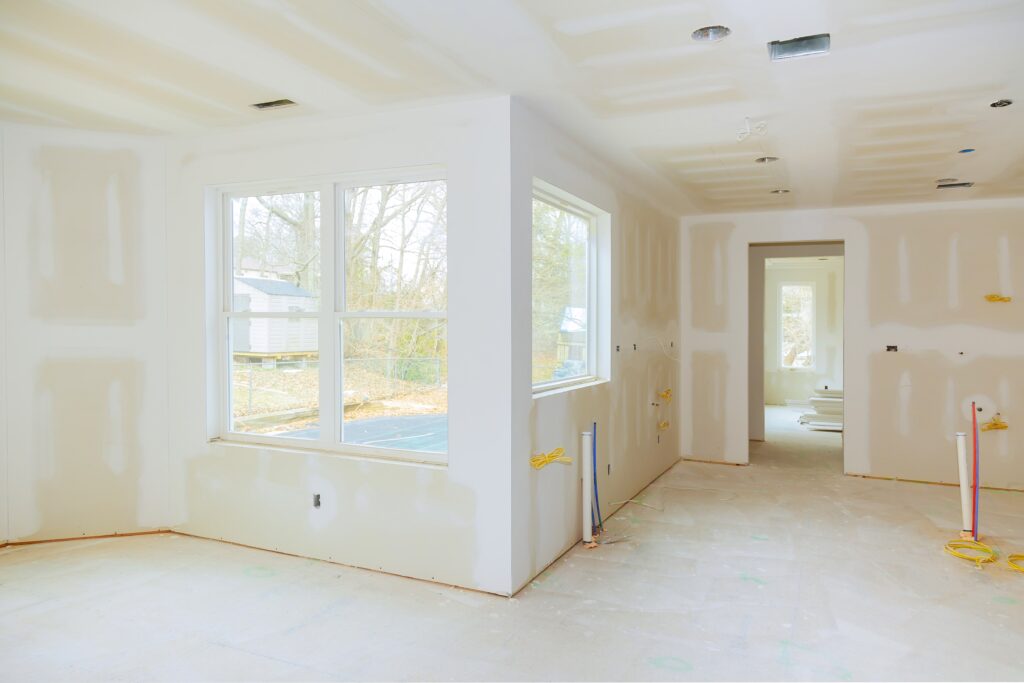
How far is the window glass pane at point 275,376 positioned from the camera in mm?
3949

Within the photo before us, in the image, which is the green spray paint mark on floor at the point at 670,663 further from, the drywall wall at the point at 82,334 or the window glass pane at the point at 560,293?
the drywall wall at the point at 82,334

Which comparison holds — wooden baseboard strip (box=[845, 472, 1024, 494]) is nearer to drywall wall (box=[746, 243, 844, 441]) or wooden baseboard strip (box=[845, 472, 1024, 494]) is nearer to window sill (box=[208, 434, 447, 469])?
drywall wall (box=[746, 243, 844, 441])

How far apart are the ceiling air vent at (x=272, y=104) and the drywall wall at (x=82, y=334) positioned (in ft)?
3.70

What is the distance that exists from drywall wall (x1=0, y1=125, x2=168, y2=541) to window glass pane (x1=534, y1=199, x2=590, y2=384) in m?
2.48

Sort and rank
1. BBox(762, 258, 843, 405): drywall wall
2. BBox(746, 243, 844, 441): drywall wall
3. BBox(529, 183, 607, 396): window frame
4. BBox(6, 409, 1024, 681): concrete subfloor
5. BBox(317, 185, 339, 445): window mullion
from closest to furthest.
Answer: BBox(6, 409, 1024, 681): concrete subfloor < BBox(317, 185, 339, 445): window mullion < BBox(529, 183, 607, 396): window frame < BBox(746, 243, 844, 441): drywall wall < BBox(762, 258, 843, 405): drywall wall

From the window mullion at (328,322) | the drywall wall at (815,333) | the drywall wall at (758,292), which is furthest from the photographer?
the drywall wall at (815,333)

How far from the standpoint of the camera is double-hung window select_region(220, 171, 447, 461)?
3.64m

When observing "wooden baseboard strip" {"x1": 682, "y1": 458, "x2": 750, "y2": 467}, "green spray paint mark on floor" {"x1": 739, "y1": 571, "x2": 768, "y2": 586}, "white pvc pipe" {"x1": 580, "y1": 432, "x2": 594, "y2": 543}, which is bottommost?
"green spray paint mark on floor" {"x1": 739, "y1": 571, "x2": 768, "y2": 586}

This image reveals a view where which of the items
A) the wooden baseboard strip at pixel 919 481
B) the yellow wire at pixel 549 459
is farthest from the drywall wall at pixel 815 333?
the yellow wire at pixel 549 459

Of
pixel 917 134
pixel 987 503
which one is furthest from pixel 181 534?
pixel 987 503

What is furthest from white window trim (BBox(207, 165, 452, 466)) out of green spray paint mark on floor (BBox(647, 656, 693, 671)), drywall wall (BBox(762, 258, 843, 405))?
drywall wall (BBox(762, 258, 843, 405))

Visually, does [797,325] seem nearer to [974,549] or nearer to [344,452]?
[974,549]

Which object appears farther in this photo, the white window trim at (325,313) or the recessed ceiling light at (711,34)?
the white window trim at (325,313)

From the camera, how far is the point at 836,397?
10773mm
